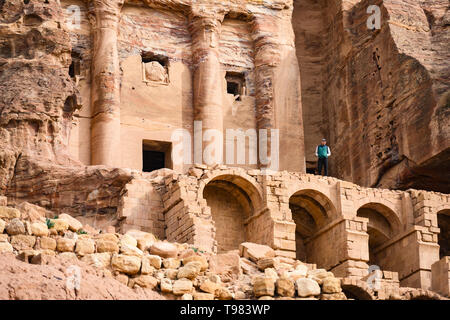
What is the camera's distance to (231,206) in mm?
38250

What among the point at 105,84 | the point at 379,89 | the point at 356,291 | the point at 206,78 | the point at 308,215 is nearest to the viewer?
the point at 356,291

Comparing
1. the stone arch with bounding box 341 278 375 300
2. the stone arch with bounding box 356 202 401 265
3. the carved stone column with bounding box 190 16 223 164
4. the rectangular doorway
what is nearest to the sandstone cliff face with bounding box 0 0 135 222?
the rectangular doorway

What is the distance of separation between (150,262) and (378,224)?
13807mm

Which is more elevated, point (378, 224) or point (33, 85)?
point (33, 85)

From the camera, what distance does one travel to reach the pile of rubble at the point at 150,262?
26.5m

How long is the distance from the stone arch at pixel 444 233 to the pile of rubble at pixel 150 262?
11.9 m

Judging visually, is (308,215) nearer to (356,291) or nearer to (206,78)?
(206,78)

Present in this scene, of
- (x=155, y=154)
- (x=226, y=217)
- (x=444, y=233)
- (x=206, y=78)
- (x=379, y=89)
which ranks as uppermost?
(x=206, y=78)

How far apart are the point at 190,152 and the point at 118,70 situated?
12.4 ft

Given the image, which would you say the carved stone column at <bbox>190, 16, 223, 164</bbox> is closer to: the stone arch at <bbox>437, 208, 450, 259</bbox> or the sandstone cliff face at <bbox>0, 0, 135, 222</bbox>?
the sandstone cliff face at <bbox>0, 0, 135, 222</bbox>

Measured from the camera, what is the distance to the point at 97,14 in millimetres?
42344

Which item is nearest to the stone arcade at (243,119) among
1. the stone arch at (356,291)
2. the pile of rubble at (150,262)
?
the stone arch at (356,291)

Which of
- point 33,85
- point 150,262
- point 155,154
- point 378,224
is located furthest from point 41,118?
point 150,262

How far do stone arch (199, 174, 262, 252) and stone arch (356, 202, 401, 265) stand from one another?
12.6 ft
